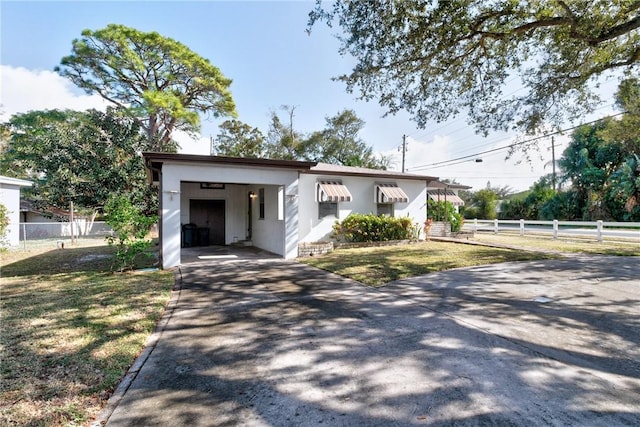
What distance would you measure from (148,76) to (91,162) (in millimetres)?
8861

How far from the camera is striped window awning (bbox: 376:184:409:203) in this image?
1439 centimetres

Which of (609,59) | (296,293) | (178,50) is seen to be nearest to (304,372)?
(296,293)

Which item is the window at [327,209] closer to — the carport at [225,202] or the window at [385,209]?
the carport at [225,202]

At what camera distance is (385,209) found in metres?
15.4

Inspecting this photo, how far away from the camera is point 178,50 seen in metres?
24.6

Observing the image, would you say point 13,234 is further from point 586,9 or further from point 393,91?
point 586,9

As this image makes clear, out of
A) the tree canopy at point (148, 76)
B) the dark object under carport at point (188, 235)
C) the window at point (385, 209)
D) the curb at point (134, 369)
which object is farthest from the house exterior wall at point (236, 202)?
the tree canopy at point (148, 76)

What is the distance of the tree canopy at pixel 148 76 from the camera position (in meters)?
23.2

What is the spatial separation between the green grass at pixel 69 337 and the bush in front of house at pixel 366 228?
24.7 ft

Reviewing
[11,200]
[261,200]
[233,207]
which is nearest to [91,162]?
[11,200]

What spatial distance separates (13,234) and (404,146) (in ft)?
92.2

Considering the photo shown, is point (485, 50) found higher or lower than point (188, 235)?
higher

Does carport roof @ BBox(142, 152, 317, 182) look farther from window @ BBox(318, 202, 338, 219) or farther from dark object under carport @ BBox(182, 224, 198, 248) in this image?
dark object under carport @ BBox(182, 224, 198, 248)

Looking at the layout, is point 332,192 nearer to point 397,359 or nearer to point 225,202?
point 225,202
